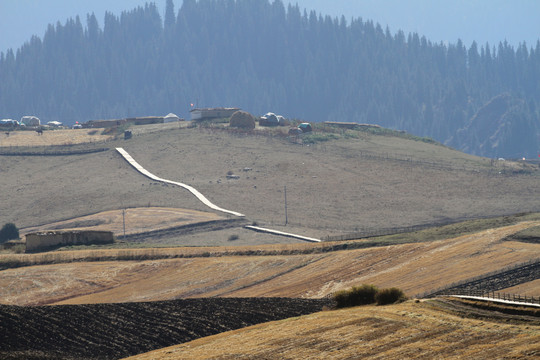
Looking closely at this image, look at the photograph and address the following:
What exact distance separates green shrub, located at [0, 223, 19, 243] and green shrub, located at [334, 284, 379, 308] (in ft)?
224

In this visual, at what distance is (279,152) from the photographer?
465 ft

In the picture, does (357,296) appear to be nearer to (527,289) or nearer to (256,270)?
(527,289)

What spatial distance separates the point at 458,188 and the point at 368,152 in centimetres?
2267

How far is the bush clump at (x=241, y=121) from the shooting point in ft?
514

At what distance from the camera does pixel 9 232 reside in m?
109

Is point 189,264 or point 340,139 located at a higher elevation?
point 340,139

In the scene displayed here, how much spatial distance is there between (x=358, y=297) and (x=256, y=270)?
2415 cm

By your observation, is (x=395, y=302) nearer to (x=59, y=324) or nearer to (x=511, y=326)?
(x=511, y=326)

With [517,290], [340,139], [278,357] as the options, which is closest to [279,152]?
[340,139]

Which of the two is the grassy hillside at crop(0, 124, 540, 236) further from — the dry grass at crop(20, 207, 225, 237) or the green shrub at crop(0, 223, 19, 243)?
the green shrub at crop(0, 223, 19, 243)

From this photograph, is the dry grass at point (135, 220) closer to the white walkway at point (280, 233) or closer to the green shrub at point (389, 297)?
the white walkway at point (280, 233)

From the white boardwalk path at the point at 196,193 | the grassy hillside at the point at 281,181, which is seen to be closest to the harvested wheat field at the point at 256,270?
the white boardwalk path at the point at 196,193

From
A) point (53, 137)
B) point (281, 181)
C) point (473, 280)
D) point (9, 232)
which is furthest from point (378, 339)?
point (53, 137)

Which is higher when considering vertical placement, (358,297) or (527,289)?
(358,297)
